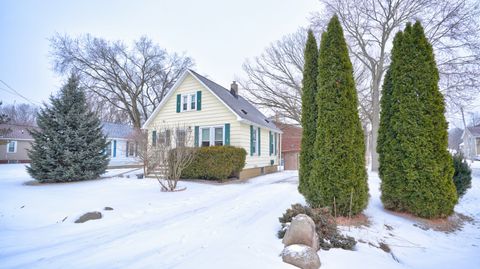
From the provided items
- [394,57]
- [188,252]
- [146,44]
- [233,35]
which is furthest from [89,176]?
[146,44]

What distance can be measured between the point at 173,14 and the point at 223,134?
906 cm

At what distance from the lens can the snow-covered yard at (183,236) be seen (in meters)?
2.98

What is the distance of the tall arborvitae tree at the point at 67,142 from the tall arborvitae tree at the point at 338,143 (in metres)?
9.91

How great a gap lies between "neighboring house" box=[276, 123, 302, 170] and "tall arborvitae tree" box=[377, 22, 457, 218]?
639 inches

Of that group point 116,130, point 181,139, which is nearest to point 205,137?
point 181,139

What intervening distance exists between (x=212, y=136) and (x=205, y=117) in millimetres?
1133

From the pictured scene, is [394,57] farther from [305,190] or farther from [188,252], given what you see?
[188,252]

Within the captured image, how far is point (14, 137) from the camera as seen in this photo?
20.9 metres

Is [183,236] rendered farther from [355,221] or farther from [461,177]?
[461,177]

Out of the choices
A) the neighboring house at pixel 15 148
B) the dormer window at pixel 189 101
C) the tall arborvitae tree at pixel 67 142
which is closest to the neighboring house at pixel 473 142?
the dormer window at pixel 189 101

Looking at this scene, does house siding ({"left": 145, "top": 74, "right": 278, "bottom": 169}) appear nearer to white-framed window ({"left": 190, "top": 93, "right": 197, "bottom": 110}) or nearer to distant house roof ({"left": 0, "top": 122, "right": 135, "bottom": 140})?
white-framed window ({"left": 190, "top": 93, "right": 197, "bottom": 110})

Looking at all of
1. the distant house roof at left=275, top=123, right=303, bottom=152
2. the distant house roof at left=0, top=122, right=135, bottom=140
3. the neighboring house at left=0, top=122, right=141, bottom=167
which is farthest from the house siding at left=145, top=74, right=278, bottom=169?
the distant house roof at left=275, top=123, right=303, bottom=152

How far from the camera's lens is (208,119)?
12422 millimetres

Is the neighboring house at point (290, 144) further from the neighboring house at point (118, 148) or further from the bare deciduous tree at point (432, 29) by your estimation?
the neighboring house at point (118, 148)
